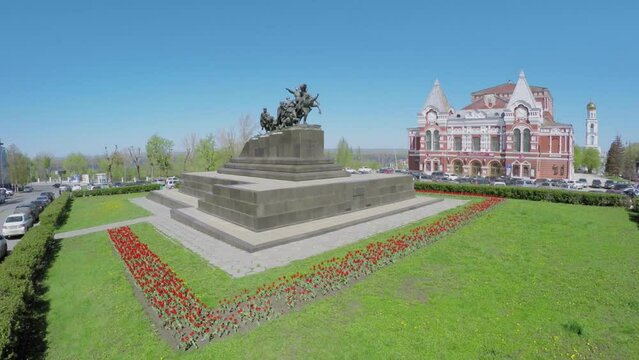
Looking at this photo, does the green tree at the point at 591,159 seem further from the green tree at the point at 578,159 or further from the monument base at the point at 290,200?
the monument base at the point at 290,200

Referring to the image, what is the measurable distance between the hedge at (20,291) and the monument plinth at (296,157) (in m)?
10.5

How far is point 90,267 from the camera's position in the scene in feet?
34.6

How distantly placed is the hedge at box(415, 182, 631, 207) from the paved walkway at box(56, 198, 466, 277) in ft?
33.1

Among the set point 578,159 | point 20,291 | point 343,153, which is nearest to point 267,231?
point 20,291

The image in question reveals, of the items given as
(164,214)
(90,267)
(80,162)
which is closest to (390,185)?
(164,214)

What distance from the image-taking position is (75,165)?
291 ft

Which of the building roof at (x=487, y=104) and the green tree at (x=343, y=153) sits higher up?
the building roof at (x=487, y=104)

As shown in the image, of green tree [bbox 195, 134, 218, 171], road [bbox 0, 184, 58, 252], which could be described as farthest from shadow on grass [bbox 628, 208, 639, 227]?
green tree [bbox 195, 134, 218, 171]

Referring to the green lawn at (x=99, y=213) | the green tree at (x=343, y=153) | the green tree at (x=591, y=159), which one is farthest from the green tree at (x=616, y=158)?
the green lawn at (x=99, y=213)

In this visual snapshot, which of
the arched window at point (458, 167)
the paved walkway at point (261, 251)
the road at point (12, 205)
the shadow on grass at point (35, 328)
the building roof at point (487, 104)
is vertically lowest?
the road at point (12, 205)

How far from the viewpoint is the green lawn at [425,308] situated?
5727 mm

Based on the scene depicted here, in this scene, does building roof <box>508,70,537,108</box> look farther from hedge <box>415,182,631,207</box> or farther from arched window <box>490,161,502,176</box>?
hedge <box>415,182,631,207</box>

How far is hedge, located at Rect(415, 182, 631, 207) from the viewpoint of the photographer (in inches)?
826

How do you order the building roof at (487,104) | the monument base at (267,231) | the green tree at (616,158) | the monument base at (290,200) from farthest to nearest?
the green tree at (616,158)
the building roof at (487,104)
the monument base at (290,200)
the monument base at (267,231)
